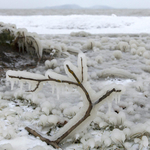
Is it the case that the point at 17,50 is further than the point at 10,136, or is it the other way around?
the point at 17,50

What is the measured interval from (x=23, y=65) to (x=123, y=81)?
6.00 ft

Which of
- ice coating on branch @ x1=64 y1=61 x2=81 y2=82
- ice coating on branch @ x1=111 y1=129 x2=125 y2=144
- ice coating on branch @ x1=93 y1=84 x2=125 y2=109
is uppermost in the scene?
ice coating on branch @ x1=64 y1=61 x2=81 y2=82

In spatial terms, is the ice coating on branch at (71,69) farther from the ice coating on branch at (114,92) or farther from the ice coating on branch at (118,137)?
the ice coating on branch at (118,137)

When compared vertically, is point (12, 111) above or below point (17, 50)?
below

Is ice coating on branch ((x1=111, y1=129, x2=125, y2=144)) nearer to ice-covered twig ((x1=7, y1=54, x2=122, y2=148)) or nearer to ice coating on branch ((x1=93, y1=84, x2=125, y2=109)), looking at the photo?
ice-covered twig ((x1=7, y1=54, x2=122, y2=148))

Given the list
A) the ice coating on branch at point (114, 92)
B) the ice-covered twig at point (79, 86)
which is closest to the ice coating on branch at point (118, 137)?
the ice-covered twig at point (79, 86)

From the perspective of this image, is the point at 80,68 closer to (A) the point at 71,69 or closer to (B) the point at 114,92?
(A) the point at 71,69

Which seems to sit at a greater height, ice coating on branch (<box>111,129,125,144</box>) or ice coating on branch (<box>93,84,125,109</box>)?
ice coating on branch (<box>93,84,125,109</box>)

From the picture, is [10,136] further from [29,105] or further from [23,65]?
[23,65]

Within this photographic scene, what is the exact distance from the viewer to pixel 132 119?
Result: 183 centimetres

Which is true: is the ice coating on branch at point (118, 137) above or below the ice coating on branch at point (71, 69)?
below

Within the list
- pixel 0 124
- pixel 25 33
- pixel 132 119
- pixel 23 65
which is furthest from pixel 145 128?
pixel 25 33

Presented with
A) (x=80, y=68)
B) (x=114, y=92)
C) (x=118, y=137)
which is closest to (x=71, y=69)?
(x=80, y=68)

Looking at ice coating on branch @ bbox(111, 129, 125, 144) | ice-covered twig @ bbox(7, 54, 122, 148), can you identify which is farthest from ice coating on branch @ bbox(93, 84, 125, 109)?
ice coating on branch @ bbox(111, 129, 125, 144)
